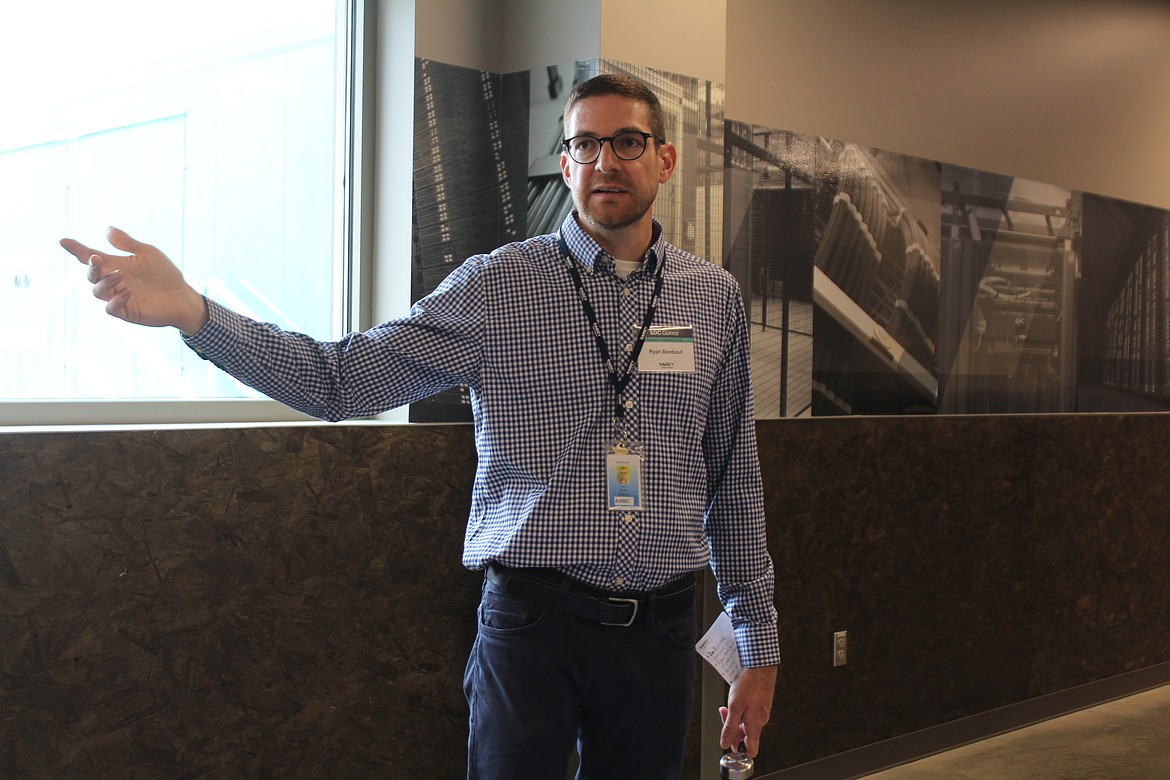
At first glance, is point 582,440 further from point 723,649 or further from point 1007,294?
point 1007,294

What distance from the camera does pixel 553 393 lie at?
5.96 ft

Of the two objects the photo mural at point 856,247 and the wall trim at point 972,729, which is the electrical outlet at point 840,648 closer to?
the wall trim at point 972,729

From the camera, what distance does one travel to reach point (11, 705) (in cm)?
208

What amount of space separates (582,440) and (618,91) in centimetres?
58

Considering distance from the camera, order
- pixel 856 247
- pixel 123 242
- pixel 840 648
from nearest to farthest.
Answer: pixel 123 242 → pixel 840 648 → pixel 856 247

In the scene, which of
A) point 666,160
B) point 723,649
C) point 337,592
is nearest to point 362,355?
point 666,160

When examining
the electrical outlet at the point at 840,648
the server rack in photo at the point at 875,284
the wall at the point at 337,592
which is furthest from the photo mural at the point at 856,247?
the electrical outlet at the point at 840,648

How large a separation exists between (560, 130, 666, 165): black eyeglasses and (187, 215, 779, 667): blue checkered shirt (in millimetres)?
134

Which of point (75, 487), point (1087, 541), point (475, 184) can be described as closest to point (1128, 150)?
point (1087, 541)

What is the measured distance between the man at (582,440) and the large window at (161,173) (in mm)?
988

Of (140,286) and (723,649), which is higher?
(140,286)

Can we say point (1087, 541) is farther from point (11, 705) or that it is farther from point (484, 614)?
point (11, 705)

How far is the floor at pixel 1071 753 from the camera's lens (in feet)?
12.7

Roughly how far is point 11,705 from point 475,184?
159cm
